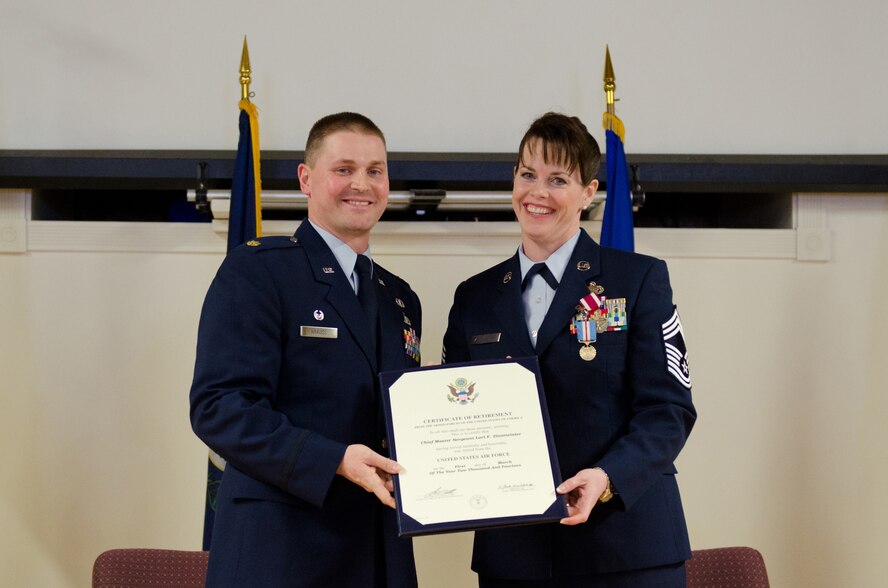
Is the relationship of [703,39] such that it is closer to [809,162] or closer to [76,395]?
[809,162]

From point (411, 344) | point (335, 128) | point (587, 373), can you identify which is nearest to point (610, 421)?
point (587, 373)

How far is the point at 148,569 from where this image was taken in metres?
3.13

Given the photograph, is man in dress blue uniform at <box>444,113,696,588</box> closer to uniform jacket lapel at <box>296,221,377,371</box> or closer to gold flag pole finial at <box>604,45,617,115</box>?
uniform jacket lapel at <box>296,221,377,371</box>

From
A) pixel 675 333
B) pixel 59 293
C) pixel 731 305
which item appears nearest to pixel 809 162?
pixel 731 305

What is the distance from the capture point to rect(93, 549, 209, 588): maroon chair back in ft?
10.2

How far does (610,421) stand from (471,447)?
40cm

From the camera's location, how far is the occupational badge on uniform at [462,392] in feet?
6.94

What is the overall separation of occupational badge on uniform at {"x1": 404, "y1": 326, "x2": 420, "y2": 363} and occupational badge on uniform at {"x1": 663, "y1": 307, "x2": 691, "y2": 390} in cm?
65

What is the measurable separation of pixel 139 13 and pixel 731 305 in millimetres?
2959

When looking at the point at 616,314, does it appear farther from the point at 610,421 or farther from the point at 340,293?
the point at 340,293

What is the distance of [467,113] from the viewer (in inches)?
167

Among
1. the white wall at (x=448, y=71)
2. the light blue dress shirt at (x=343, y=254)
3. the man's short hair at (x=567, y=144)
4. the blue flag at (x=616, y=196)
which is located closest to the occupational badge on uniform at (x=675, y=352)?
the man's short hair at (x=567, y=144)

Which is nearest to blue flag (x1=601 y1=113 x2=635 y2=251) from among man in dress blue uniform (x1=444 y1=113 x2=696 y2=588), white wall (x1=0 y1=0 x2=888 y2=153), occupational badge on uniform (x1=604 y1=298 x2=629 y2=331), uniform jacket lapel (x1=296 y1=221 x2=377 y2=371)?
white wall (x1=0 y1=0 x2=888 y2=153)
